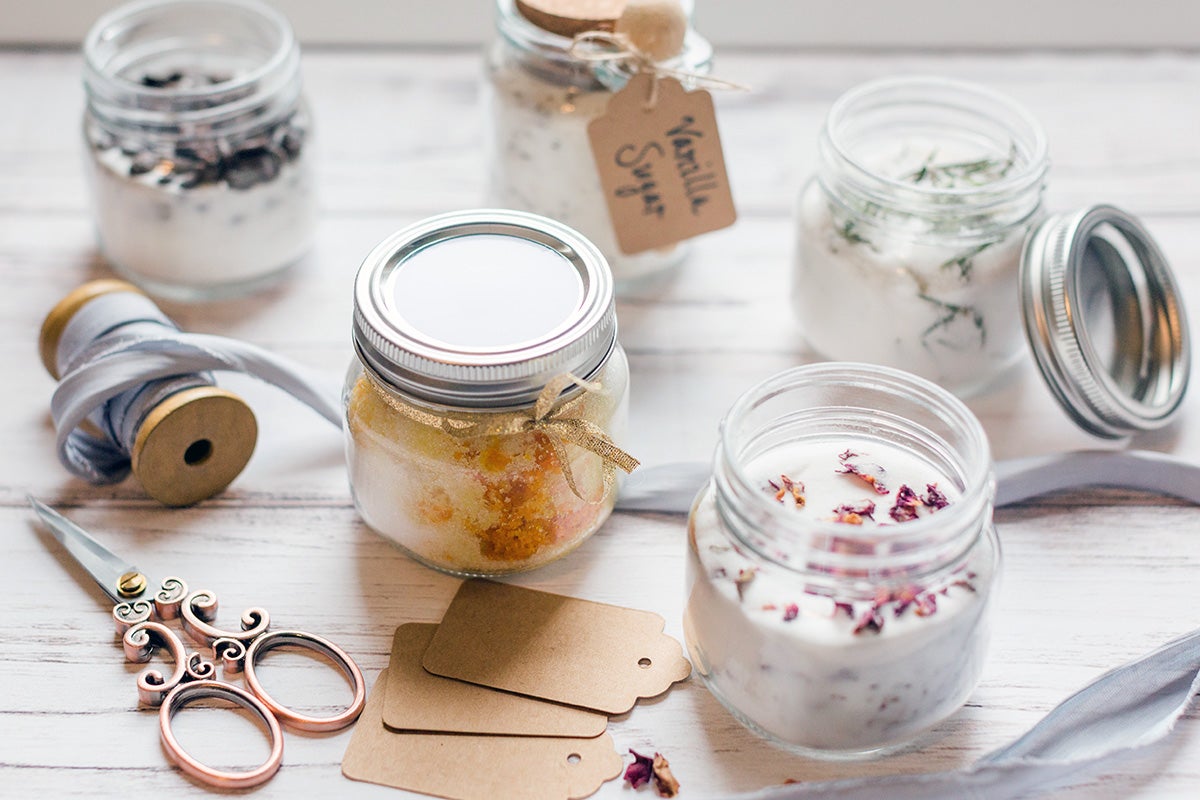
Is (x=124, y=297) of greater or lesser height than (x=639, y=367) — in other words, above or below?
above

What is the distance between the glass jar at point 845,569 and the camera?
1.00m

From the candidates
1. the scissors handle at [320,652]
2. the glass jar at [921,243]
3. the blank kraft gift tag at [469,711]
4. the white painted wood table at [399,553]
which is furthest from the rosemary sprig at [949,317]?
the scissors handle at [320,652]

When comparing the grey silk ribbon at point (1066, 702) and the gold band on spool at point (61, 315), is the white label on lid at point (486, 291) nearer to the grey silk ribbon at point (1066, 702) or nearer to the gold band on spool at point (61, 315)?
the grey silk ribbon at point (1066, 702)

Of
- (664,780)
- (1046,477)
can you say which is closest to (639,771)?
(664,780)

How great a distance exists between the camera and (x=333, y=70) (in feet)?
6.34

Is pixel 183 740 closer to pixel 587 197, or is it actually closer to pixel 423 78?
pixel 587 197

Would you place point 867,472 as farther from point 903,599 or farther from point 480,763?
point 480,763

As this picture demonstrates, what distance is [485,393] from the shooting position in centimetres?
111

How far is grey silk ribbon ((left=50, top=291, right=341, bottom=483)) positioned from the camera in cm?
128

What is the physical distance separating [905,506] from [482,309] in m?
0.40

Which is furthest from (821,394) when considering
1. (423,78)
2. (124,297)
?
(423,78)

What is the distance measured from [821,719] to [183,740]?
532mm

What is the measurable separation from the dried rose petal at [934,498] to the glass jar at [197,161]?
0.82 metres

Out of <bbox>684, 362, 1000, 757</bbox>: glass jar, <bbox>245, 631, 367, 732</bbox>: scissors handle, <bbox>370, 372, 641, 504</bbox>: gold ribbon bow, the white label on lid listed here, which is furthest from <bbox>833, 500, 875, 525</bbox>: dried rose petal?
<bbox>245, 631, 367, 732</bbox>: scissors handle
